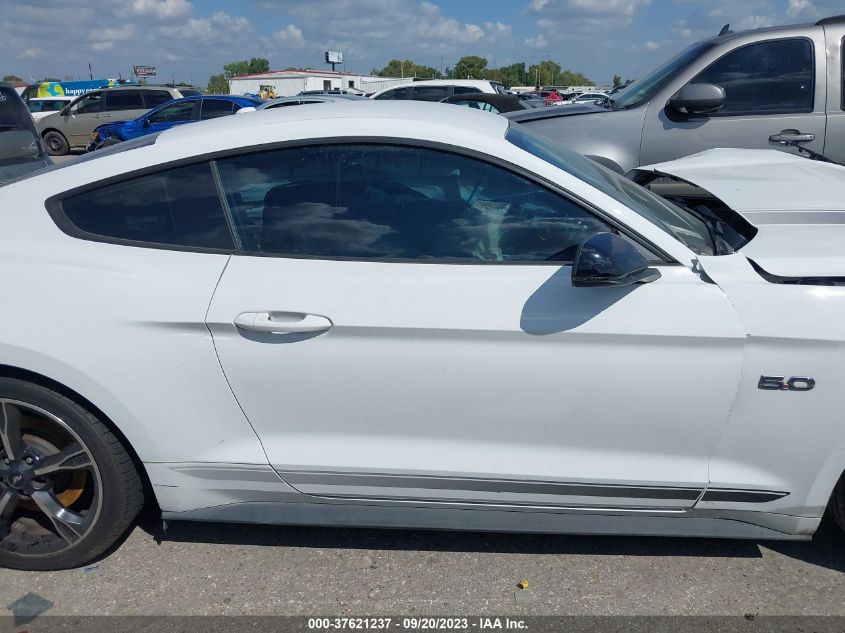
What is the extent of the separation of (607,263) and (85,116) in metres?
18.8

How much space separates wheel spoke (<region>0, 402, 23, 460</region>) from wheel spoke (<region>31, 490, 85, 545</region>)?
169mm

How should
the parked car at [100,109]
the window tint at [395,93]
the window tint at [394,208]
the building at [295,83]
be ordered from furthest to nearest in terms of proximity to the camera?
the building at [295,83] < the parked car at [100,109] < the window tint at [395,93] < the window tint at [394,208]

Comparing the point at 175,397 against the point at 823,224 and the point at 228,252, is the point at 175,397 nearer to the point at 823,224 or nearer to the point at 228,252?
the point at 228,252

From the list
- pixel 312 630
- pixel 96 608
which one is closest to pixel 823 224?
pixel 312 630

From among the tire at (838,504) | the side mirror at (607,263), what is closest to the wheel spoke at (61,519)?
the side mirror at (607,263)

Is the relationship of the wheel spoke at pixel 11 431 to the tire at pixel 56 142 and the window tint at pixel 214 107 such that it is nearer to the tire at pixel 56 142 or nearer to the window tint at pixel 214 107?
the window tint at pixel 214 107

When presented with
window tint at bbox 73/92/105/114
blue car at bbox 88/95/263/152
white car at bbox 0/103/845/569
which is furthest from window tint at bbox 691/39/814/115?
window tint at bbox 73/92/105/114

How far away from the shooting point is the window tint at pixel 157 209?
2328 millimetres

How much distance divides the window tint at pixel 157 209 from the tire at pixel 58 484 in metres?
0.59

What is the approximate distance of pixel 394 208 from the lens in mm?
2326

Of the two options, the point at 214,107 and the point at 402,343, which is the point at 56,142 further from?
the point at 402,343

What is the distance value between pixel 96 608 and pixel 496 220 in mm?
1883

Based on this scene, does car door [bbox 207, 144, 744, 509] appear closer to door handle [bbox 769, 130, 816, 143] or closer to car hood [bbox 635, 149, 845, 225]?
car hood [bbox 635, 149, 845, 225]

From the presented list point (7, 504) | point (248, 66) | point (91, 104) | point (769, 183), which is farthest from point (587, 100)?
point (248, 66)
